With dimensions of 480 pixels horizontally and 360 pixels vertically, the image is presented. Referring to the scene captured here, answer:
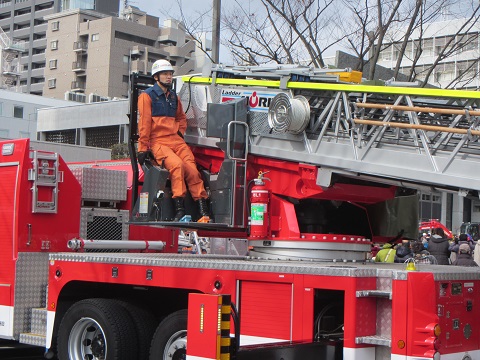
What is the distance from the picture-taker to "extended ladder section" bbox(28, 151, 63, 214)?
9.38 m

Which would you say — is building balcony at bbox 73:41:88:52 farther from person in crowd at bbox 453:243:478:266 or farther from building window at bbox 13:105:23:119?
person in crowd at bbox 453:243:478:266

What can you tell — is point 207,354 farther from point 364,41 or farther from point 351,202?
point 364,41

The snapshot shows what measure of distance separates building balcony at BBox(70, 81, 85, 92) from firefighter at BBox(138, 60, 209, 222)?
307ft

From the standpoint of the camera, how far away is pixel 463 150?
680 cm

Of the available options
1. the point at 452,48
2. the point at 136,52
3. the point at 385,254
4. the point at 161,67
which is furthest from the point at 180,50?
the point at 161,67

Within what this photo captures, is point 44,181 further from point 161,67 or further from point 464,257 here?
point 464,257

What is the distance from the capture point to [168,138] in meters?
8.88

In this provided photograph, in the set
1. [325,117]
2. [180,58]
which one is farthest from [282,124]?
[180,58]

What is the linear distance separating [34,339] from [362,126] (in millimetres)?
→ 4476

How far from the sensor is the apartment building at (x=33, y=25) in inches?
4564

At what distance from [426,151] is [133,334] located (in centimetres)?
354

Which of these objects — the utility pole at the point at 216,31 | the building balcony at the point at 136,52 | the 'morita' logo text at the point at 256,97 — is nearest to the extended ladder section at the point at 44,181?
the 'morita' logo text at the point at 256,97

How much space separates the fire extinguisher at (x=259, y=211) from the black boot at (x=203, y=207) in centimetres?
72

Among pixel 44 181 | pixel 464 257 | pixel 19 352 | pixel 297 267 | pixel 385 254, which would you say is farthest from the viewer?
pixel 464 257
